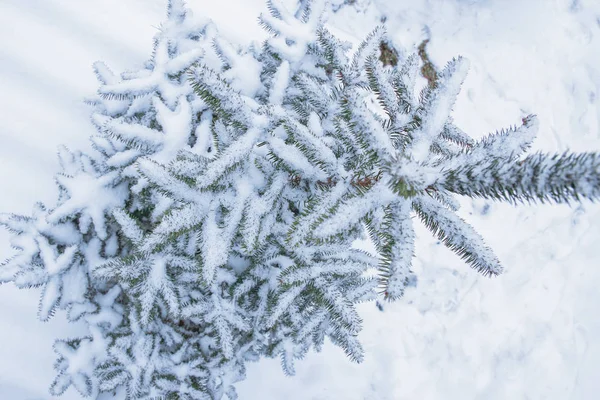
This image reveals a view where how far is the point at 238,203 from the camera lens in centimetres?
181

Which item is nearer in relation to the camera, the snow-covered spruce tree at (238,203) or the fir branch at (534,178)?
the fir branch at (534,178)

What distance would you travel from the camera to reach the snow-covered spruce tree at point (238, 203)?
4.62 feet

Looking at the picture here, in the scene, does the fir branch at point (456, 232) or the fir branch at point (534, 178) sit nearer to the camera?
the fir branch at point (534, 178)

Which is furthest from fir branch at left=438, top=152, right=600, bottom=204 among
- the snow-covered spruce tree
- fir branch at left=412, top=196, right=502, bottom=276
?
fir branch at left=412, top=196, right=502, bottom=276

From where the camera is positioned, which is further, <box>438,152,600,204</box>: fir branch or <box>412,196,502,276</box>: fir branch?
<box>412,196,502,276</box>: fir branch

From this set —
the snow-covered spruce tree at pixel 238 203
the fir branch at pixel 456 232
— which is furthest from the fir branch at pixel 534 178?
the fir branch at pixel 456 232

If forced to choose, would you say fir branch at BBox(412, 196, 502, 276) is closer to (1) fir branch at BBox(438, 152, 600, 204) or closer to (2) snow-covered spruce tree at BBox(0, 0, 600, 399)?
(2) snow-covered spruce tree at BBox(0, 0, 600, 399)

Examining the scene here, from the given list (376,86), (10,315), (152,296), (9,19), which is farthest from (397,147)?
(9,19)

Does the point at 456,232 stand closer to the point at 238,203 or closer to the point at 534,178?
the point at 534,178

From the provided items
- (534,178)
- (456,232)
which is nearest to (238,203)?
(456,232)

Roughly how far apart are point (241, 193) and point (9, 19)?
2.59 metres

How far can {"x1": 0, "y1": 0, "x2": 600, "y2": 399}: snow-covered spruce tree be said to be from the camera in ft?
4.62

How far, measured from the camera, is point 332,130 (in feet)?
7.27

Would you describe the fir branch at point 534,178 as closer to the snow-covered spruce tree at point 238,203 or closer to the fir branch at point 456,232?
the snow-covered spruce tree at point 238,203
